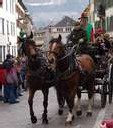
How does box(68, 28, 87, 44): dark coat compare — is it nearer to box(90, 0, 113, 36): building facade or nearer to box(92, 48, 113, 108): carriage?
box(92, 48, 113, 108): carriage

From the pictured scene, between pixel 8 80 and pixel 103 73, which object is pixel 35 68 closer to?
pixel 103 73

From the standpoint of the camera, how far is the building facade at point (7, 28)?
214ft

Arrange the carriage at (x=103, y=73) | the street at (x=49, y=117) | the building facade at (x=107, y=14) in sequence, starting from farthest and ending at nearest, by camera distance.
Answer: the building facade at (x=107, y=14) → the carriage at (x=103, y=73) → the street at (x=49, y=117)

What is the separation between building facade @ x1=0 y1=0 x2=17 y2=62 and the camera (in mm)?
65250

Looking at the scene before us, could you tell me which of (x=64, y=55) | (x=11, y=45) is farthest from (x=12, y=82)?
(x=11, y=45)

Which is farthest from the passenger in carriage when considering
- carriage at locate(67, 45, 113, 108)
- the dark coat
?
carriage at locate(67, 45, 113, 108)

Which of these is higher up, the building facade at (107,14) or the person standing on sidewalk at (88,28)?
Result: the building facade at (107,14)

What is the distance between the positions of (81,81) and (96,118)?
40.4 inches

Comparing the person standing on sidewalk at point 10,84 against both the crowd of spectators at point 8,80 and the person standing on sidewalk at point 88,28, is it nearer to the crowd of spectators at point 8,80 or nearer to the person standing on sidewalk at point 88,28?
the crowd of spectators at point 8,80

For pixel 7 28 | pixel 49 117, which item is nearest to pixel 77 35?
pixel 49 117

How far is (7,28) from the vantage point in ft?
235

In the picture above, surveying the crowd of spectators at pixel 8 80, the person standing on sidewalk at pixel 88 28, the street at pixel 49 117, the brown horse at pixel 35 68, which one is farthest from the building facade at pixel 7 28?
the brown horse at pixel 35 68

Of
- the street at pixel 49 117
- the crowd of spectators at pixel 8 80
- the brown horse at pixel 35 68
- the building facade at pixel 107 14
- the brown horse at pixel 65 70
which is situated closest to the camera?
the brown horse at pixel 65 70

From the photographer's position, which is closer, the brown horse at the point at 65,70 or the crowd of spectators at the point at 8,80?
the brown horse at the point at 65,70
